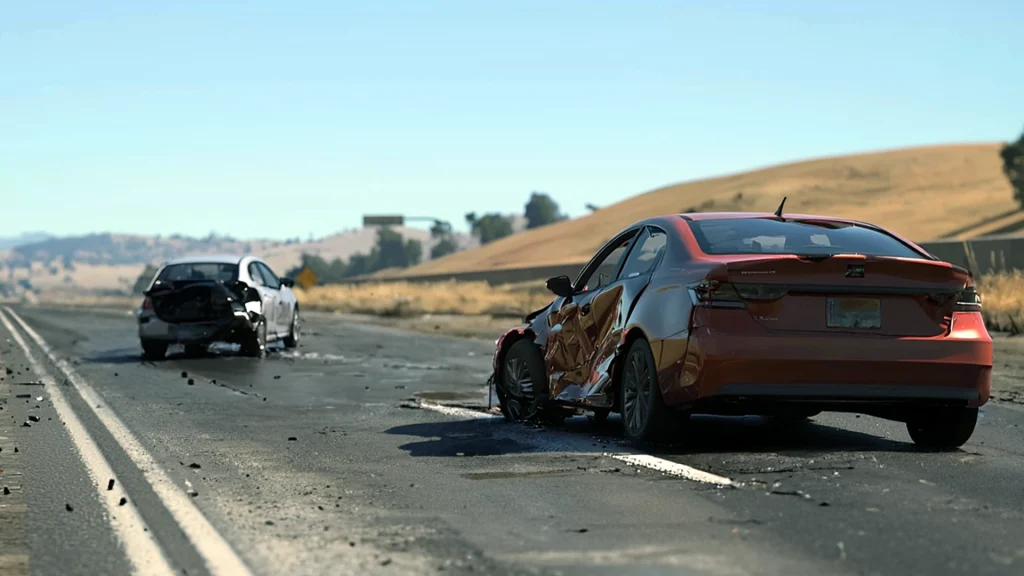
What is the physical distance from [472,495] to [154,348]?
49.4 ft

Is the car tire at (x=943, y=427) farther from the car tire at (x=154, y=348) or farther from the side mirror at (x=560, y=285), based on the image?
the car tire at (x=154, y=348)

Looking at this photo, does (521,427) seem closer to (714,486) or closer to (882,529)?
(714,486)

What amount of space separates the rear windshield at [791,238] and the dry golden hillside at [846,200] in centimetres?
8277

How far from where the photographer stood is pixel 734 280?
9.12m

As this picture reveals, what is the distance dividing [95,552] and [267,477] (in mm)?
2322

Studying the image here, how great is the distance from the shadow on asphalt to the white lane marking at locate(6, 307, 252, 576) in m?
1.80

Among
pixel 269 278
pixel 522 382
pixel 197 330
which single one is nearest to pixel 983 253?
pixel 269 278

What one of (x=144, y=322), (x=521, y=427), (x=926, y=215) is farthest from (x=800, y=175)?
(x=521, y=427)

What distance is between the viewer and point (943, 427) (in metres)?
9.93

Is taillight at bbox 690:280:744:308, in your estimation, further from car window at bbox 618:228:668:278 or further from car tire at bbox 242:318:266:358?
car tire at bbox 242:318:266:358

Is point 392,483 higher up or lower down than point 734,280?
lower down

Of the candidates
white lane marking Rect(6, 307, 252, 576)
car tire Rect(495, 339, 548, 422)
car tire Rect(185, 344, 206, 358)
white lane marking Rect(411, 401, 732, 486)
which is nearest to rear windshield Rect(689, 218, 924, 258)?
white lane marking Rect(411, 401, 732, 486)

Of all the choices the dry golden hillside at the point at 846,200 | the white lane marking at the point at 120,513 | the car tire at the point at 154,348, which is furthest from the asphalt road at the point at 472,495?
the dry golden hillside at the point at 846,200

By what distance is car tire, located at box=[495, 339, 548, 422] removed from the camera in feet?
37.7
